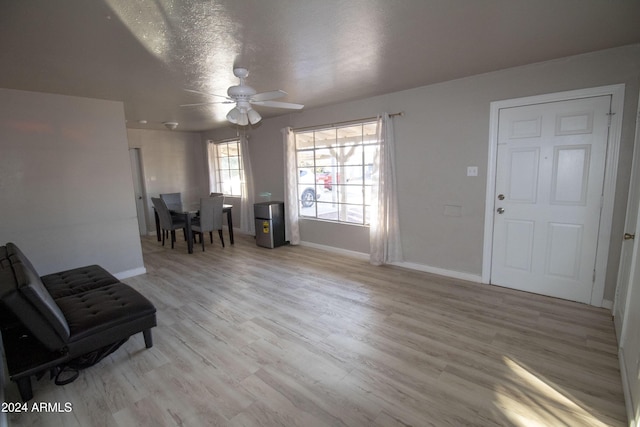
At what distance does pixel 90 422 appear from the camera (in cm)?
176

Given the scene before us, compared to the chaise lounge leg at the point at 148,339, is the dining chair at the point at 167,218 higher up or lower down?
higher up

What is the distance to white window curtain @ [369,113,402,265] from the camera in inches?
160

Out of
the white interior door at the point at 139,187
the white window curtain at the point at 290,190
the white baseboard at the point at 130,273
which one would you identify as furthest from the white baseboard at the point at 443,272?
the white interior door at the point at 139,187

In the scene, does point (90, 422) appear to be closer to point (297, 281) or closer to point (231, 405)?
point (231, 405)

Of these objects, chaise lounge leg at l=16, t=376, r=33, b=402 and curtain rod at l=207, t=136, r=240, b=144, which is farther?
curtain rod at l=207, t=136, r=240, b=144

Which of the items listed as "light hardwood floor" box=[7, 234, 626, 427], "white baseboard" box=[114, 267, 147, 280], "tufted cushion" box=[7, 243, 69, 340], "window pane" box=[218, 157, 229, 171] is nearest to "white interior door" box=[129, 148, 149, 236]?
"window pane" box=[218, 157, 229, 171]

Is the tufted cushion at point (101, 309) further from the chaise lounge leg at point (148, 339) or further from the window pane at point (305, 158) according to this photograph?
the window pane at point (305, 158)

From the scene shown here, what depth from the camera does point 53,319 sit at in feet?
6.16

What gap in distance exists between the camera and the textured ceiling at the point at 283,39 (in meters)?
1.80

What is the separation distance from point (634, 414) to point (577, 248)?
6.06 feet

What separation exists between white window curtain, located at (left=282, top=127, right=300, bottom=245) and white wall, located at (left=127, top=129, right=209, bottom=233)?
2325 mm

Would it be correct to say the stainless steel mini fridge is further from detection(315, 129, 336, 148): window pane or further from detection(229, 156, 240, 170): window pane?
detection(229, 156, 240, 170): window pane

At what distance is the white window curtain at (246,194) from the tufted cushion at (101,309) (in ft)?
12.5

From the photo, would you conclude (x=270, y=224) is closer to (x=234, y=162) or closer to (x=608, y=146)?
(x=234, y=162)
